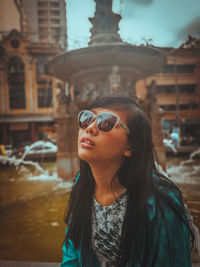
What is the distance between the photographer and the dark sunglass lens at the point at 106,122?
42.6 inches

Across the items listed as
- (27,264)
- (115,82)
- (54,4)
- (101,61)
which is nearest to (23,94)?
(101,61)

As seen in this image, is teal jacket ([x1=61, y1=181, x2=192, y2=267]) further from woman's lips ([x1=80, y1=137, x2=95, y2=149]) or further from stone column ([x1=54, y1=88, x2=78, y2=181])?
stone column ([x1=54, y1=88, x2=78, y2=181])

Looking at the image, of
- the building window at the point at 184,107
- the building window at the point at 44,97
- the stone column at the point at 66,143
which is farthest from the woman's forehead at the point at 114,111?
the building window at the point at 44,97

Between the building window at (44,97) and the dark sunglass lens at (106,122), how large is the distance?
24393 mm

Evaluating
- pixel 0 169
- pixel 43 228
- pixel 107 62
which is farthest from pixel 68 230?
pixel 0 169

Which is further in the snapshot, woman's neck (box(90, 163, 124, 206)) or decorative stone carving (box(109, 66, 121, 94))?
decorative stone carving (box(109, 66, 121, 94))

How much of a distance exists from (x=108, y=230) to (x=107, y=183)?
25 centimetres

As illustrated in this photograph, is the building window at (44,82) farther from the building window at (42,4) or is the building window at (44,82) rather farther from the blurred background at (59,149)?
the building window at (42,4)

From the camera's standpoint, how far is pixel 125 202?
3.88 ft

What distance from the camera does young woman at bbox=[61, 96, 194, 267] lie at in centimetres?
103

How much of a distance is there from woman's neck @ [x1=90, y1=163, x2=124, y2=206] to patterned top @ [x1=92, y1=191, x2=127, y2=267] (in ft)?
0.09

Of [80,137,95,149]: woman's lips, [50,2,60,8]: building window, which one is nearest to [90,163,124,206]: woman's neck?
[80,137,95,149]: woman's lips

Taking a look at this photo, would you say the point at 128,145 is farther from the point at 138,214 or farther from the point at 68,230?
the point at 68,230

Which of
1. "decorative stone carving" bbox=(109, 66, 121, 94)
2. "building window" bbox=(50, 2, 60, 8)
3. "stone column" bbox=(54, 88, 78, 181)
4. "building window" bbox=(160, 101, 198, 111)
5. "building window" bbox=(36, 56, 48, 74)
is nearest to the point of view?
"building window" bbox=(50, 2, 60, 8)
